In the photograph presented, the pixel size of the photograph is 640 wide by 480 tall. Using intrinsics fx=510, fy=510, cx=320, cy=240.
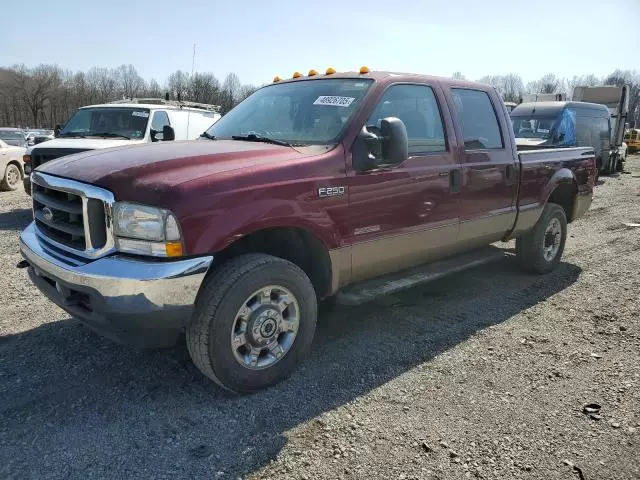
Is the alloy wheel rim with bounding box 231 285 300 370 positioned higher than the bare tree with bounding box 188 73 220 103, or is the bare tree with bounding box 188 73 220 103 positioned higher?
the bare tree with bounding box 188 73 220 103

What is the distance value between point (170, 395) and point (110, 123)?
7.41 metres

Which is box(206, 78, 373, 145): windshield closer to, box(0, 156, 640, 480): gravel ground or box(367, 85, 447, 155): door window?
box(367, 85, 447, 155): door window

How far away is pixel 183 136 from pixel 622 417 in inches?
344

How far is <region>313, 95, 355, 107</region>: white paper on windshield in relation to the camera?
12.5 ft

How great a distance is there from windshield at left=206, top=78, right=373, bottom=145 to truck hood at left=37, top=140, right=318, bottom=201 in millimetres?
293

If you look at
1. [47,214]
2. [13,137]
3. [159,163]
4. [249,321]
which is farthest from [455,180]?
[13,137]

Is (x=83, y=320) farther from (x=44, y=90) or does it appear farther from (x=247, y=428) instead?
(x=44, y=90)

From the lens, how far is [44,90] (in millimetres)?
86438

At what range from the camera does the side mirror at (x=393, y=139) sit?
3471mm

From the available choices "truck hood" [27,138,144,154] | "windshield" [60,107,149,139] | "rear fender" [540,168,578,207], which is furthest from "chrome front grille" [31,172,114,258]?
"windshield" [60,107,149,139]

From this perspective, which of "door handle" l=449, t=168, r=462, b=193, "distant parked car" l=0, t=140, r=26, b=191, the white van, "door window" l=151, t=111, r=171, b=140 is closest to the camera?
"door handle" l=449, t=168, r=462, b=193

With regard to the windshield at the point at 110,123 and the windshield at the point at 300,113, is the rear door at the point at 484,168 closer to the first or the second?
the windshield at the point at 300,113

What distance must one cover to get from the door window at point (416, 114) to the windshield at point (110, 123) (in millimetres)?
6270

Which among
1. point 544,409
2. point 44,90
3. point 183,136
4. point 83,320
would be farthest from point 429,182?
point 44,90
